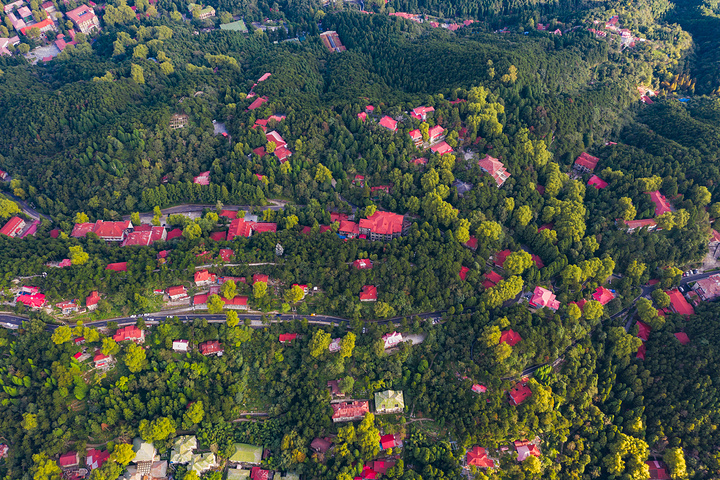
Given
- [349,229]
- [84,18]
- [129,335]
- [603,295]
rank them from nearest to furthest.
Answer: [129,335] < [603,295] < [349,229] < [84,18]

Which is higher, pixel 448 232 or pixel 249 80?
pixel 249 80

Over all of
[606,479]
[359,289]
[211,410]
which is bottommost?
[606,479]

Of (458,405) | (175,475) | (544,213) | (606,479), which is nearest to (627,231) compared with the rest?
(544,213)

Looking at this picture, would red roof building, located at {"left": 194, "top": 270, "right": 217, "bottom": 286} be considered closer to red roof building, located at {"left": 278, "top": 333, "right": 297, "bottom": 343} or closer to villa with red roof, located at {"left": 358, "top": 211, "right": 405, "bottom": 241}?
red roof building, located at {"left": 278, "top": 333, "right": 297, "bottom": 343}

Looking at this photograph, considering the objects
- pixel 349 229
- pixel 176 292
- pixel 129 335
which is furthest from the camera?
pixel 349 229

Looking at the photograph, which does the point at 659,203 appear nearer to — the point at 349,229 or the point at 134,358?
the point at 349,229

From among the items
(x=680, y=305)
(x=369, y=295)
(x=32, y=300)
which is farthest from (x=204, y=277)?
(x=680, y=305)

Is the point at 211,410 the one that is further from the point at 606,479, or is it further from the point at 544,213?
the point at 544,213
